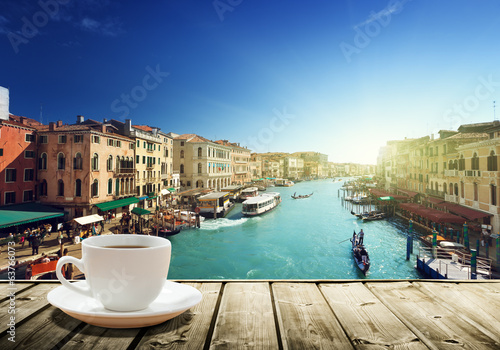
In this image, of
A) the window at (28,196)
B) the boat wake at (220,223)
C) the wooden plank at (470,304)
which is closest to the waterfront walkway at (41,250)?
the window at (28,196)

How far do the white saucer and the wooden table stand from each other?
23mm

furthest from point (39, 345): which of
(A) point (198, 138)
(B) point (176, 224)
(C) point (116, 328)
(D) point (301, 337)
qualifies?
(A) point (198, 138)

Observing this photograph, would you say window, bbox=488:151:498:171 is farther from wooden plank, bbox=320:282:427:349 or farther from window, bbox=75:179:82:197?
window, bbox=75:179:82:197

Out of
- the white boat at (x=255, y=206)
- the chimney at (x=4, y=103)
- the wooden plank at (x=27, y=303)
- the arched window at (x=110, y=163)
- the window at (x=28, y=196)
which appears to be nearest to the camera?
the wooden plank at (x=27, y=303)

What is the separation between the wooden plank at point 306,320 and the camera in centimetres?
54

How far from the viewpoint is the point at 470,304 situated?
76 centimetres

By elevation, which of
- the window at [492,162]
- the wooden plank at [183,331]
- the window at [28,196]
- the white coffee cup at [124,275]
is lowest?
the window at [28,196]

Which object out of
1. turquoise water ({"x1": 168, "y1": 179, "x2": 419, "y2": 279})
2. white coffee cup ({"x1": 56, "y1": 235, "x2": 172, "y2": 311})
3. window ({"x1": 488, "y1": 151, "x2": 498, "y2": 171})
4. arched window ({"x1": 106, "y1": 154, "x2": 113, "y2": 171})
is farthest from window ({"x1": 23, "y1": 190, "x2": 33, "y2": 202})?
window ({"x1": 488, "y1": 151, "x2": 498, "y2": 171})

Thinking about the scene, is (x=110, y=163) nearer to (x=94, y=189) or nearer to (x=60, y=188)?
(x=94, y=189)

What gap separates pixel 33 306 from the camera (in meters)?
0.71

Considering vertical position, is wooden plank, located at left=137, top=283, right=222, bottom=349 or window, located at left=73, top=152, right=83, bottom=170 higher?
window, located at left=73, top=152, right=83, bottom=170

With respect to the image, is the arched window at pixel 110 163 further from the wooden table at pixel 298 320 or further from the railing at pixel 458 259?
the railing at pixel 458 259

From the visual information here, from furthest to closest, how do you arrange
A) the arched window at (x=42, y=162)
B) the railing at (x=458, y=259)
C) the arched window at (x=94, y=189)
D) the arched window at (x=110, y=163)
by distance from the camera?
1. the arched window at (x=110, y=163)
2. the arched window at (x=94, y=189)
3. the arched window at (x=42, y=162)
4. the railing at (x=458, y=259)

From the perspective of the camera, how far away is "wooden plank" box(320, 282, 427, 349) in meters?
0.55
